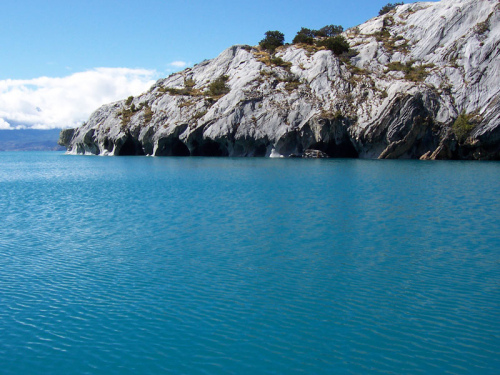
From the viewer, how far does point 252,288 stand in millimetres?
16734

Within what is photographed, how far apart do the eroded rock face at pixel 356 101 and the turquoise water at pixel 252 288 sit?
5210 centimetres

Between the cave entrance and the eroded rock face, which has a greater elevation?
the eroded rock face

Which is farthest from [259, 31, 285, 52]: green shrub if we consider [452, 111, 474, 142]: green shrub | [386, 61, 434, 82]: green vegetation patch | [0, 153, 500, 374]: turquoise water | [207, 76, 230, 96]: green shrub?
[0, 153, 500, 374]: turquoise water

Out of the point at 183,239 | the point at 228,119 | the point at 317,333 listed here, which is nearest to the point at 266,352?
the point at 317,333

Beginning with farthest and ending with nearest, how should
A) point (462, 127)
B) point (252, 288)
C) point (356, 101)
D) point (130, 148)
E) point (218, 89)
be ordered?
point (130, 148) → point (218, 89) → point (356, 101) → point (462, 127) → point (252, 288)

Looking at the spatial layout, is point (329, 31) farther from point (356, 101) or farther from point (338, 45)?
point (356, 101)

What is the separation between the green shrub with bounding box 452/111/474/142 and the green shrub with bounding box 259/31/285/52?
6411 centimetres

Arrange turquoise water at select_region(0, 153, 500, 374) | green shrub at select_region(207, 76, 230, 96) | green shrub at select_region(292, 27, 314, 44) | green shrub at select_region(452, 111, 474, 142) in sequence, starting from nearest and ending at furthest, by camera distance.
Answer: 1. turquoise water at select_region(0, 153, 500, 374)
2. green shrub at select_region(452, 111, 474, 142)
3. green shrub at select_region(207, 76, 230, 96)
4. green shrub at select_region(292, 27, 314, 44)

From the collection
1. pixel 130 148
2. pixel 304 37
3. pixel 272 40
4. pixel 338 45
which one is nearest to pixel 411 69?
pixel 338 45

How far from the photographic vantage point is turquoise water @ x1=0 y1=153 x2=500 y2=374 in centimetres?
1185

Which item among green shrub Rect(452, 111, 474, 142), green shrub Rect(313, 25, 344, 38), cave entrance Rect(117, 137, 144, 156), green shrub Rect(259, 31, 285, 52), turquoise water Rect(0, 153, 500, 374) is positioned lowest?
turquoise water Rect(0, 153, 500, 374)

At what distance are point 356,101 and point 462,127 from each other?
73.8 feet

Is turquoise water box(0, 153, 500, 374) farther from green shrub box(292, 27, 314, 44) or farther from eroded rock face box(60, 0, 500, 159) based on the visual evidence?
green shrub box(292, 27, 314, 44)

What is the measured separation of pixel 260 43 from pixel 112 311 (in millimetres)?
126862
